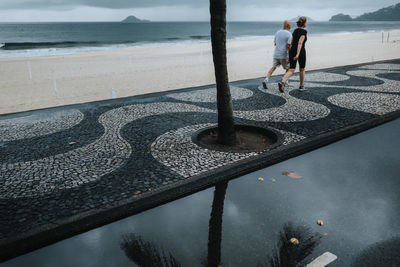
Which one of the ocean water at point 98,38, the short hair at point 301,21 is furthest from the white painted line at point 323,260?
the ocean water at point 98,38

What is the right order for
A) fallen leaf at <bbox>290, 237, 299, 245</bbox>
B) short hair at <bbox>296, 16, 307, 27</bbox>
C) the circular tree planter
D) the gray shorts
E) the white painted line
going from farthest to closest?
the gray shorts < short hair at <bbox>296, 16, 307, 27</bbox> < the circular tree planter < fallen leaf at <bbox>290, 237, 299, 245</bbox> < the white painted line

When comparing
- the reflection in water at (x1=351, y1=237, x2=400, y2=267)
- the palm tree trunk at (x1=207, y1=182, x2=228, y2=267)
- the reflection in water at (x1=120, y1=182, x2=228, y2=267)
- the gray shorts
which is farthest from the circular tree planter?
the gray shorts

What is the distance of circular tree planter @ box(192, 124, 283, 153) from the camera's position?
16.5 feet

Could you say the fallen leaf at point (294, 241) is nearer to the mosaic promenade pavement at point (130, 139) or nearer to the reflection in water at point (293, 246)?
the reflection in water at point (293, 246)

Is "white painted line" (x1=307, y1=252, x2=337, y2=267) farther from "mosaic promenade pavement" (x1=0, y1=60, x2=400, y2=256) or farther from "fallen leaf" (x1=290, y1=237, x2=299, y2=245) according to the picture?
"mosaic promenade pavement" (x1=0, y1=60, x2=400, y2=256)

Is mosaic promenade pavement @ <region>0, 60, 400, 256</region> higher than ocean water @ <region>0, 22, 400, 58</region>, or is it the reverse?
ocean water @ <region>0, 22, 400, 58</region>

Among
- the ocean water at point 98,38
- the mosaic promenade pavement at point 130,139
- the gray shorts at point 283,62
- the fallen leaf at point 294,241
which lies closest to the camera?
the fallen leaf at point 294,241

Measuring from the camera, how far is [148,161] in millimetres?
4570

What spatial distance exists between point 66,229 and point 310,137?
4.10m

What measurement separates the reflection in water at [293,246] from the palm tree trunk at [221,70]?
230 centimetres

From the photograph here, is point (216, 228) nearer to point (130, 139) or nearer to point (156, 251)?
point (156, 251)

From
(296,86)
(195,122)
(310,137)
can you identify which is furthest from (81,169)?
(296,86)

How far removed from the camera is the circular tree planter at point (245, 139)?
503 centimetres

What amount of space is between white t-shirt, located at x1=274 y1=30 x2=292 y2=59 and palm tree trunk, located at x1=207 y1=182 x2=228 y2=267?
6.27 meters
